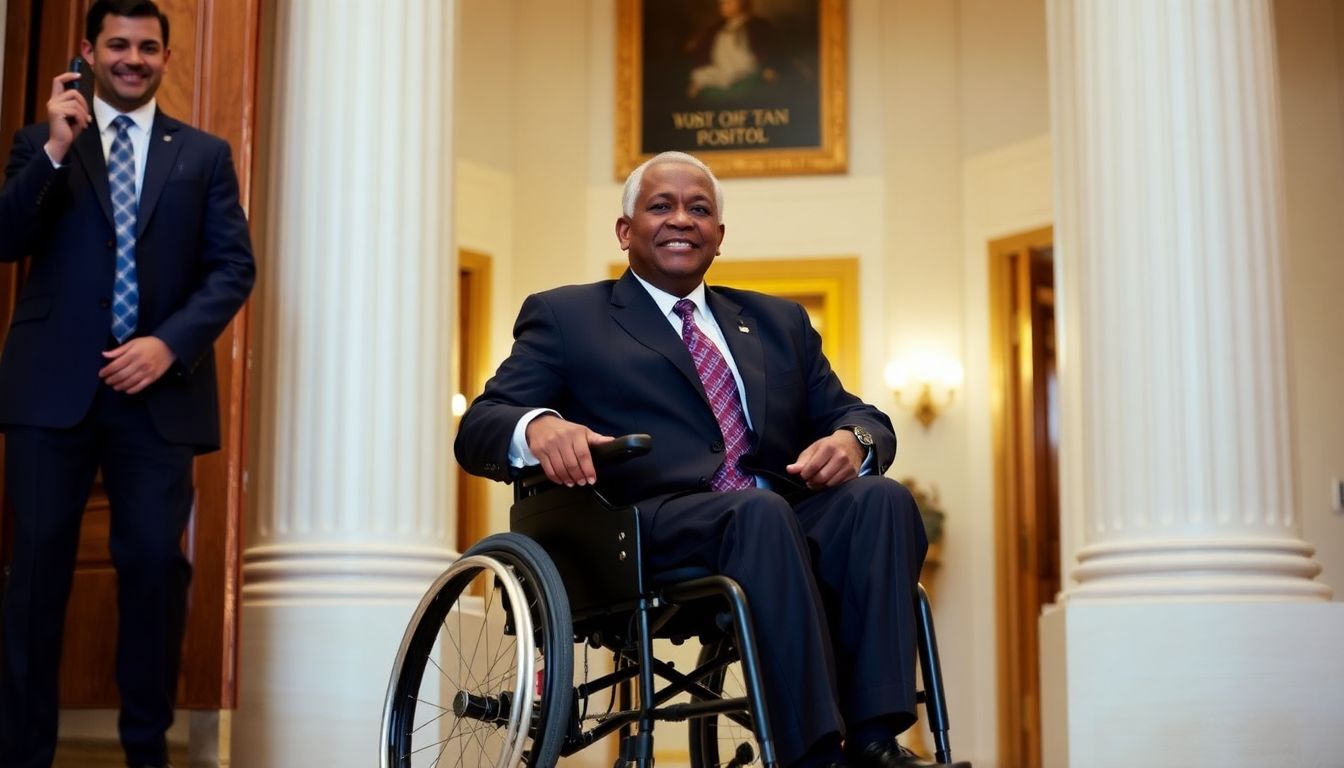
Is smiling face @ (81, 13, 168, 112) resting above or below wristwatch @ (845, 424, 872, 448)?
above

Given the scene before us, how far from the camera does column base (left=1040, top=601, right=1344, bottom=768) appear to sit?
4.44 m

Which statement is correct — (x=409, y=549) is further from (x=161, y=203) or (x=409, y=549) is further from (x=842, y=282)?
(x=842, y=282)

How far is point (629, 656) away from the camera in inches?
113

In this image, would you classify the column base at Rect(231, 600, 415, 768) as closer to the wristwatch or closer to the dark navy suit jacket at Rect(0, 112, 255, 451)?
the dark navy suit jacket at Rect(0, 112, 255, 451)

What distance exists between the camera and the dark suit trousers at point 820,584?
2.39 meters

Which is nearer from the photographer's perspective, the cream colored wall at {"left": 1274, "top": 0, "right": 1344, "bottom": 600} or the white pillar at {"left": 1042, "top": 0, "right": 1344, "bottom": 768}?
the white pillar at {"left": 1042, "top": 0, "right": 1344, "bottom": 768}

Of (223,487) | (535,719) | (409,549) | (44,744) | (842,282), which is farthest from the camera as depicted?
(842,282)

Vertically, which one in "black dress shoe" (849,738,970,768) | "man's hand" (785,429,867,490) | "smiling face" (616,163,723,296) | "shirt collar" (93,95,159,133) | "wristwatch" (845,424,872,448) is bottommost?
"black dress shoe" (849,738,970,768)

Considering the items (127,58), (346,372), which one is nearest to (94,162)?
(127,58)

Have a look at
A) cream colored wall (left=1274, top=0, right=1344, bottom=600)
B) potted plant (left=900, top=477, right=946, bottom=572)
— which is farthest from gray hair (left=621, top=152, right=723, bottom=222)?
potted plant (left=900, top=477, right=946, bottom=572)

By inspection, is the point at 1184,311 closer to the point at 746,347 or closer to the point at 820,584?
the point at 746,347

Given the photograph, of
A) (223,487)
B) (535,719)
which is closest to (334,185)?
(223,487)

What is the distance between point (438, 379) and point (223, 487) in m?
0.79

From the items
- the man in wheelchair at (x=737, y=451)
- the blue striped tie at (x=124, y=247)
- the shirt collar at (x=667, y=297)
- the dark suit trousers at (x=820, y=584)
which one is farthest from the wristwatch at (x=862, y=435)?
the blue striped tie at (x=124, y=247)
